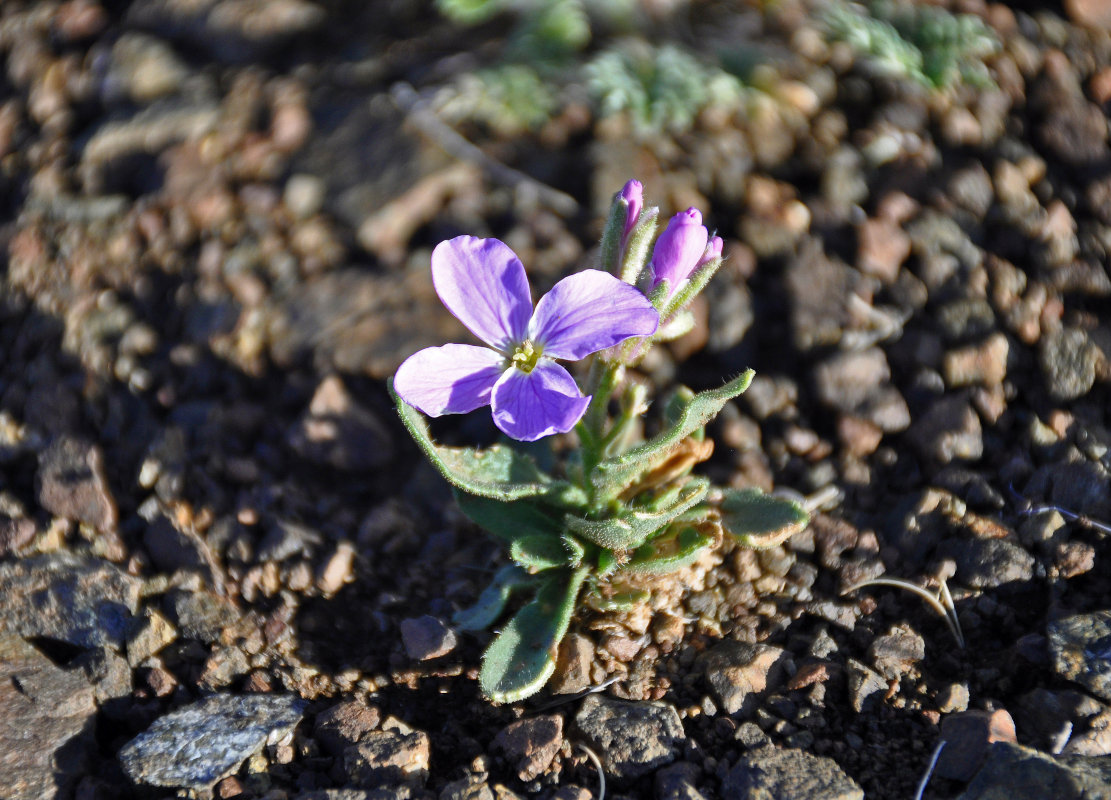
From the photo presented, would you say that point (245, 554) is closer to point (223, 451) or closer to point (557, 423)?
point (223, 451)

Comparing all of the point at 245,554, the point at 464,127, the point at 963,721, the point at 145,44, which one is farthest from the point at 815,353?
the point at 145,44

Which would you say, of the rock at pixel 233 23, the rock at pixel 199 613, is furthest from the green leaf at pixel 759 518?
the rock at pixel 233 23

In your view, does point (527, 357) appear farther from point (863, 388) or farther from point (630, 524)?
point (863, 388)

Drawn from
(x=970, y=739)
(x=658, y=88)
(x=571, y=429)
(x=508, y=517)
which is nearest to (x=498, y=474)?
(x=508, y=517)

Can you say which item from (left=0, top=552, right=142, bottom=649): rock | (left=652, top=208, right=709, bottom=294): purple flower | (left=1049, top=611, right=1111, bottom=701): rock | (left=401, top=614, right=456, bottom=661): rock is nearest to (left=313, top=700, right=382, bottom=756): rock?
(left=401, top=614, right=456, bottom=661): rock

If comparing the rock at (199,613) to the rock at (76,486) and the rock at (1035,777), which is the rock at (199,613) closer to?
the rock at (76,486)

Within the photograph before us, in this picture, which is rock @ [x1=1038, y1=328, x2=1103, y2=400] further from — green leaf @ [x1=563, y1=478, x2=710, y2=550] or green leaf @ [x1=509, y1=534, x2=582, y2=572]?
green leaf @ [x1=509, y1=534, x2=582, y2=572]
